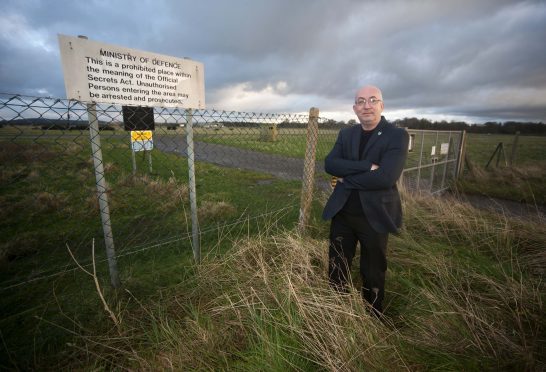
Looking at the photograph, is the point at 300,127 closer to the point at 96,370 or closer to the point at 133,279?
the point at 133,279

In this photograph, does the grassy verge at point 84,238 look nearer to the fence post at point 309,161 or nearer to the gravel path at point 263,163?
the fence post at point 309,161

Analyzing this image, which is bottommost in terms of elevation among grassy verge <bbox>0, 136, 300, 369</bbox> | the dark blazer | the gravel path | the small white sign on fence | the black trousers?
grassy verge <bbox>0, 136, 300, 369</bbox>

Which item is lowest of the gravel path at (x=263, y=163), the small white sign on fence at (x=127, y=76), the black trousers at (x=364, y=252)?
the gravel path at (x=263, y=163)

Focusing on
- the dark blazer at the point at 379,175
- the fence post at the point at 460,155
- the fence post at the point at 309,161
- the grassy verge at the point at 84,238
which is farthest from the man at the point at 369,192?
the fence post at the point at 460,155

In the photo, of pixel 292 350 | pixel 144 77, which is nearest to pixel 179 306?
pixel 292 350

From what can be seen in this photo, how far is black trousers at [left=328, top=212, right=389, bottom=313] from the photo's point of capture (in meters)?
2.44

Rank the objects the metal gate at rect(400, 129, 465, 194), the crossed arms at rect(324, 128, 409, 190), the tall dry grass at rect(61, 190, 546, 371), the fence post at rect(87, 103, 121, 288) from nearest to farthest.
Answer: the tall dry grass at rect(61, 190, 546, 371) < the fence post at rect(87, 103, 121, 288) < the crossed arms at rect(324, 128, 409, 190) < the metal gate at rect(400, 129, 465, 194)

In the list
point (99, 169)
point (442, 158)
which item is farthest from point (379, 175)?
point (442, 158)

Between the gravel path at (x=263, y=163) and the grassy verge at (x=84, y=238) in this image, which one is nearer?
the grassy verge at (x=84, y=238)

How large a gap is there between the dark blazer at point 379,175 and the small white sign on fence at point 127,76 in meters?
1.66

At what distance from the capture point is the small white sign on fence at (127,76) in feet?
6.32

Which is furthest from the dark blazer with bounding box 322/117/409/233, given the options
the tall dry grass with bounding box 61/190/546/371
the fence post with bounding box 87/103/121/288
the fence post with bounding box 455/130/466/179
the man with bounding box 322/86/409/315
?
the fence post with bounding box 455/130/466/179

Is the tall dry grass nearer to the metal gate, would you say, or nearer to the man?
the man

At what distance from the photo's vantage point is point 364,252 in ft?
8.25
